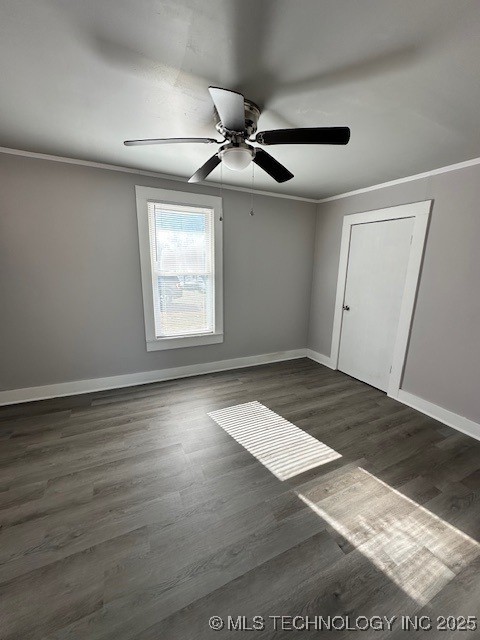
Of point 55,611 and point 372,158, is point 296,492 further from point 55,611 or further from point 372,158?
point 372,158

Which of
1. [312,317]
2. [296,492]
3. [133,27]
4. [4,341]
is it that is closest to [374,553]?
[296,492]

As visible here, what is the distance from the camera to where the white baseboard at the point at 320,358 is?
378cm

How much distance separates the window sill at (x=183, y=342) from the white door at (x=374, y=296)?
181 centimetres

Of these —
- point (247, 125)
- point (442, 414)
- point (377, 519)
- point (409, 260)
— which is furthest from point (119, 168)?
point (442, 414)

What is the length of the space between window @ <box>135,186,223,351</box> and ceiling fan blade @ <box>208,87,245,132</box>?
1.67 metres

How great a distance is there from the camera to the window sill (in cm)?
309

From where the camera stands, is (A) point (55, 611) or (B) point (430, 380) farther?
(B) point (430, 380)

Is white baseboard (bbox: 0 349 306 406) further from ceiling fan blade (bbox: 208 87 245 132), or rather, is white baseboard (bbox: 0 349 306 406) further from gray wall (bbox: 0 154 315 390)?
ceiling fan blade (bbox: 208 87 245 132)

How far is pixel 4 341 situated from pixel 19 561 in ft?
6.58

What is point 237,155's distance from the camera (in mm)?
1562

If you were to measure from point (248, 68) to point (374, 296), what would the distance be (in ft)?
8.56

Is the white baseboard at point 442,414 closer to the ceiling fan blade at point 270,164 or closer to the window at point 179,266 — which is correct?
the window at point 179,266

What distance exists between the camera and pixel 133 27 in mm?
1026

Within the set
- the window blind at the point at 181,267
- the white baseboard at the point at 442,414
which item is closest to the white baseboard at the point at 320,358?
the white baseboard at the point at 442,414
